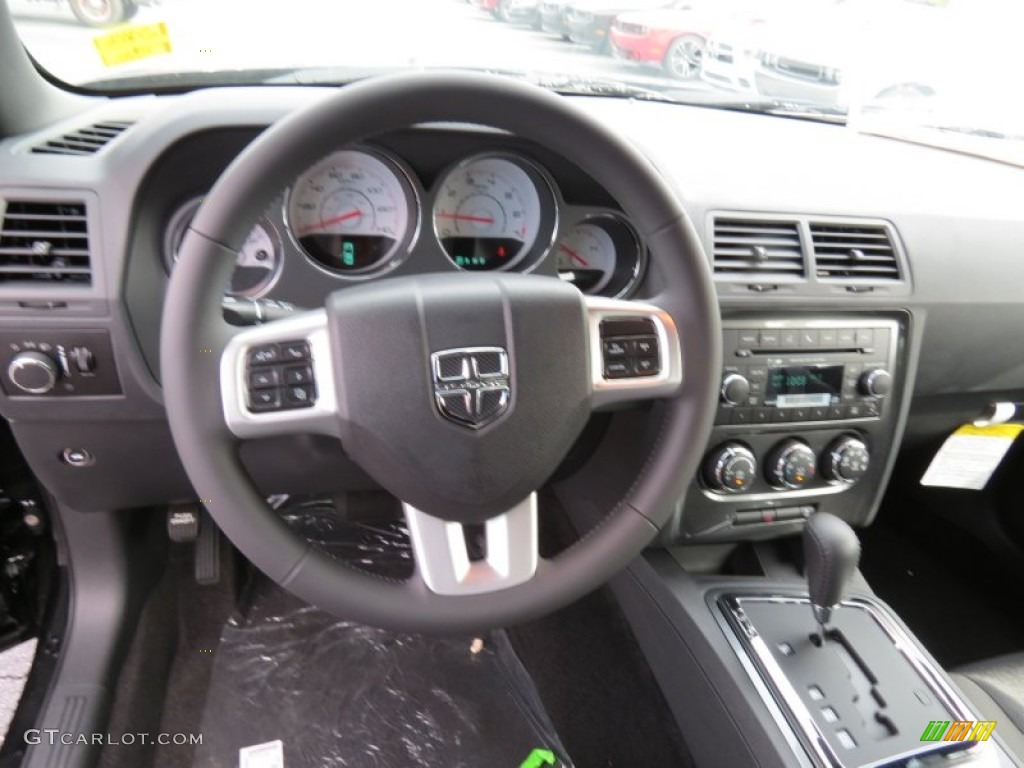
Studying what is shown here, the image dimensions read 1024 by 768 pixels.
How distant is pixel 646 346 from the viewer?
856mm

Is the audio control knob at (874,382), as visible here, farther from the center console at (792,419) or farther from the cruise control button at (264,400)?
the cruise control button at (264,400)

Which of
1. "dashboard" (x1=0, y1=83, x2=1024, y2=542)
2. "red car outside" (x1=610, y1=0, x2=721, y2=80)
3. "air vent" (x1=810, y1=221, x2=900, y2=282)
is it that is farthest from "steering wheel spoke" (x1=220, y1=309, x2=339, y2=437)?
"red car outside" (x1=610, y1=0, x2=721, y2=80)

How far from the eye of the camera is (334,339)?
758 millimetres

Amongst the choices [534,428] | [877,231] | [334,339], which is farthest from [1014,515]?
[334,339]

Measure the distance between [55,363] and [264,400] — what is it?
0.43m

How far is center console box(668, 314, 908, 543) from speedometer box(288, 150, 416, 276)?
550mm

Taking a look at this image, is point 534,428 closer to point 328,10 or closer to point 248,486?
point 248,486

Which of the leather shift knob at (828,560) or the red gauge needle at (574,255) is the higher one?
the red gauge needle at (574,255)

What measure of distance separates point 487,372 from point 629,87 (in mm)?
967

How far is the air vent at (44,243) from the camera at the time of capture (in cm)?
94

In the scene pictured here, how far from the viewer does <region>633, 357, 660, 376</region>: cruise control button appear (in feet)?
2.80

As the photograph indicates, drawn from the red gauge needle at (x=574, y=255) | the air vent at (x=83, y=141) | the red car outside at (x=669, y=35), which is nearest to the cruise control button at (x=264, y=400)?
the air vent at (x=83, y=141)

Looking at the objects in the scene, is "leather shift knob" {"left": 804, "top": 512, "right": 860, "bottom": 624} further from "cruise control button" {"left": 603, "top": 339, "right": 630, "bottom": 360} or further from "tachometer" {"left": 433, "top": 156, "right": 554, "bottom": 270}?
"tachometer" {"left": 433, "top": 156, "right": 554, "bottom": 270}

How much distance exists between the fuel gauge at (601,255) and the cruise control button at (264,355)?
0.54m
